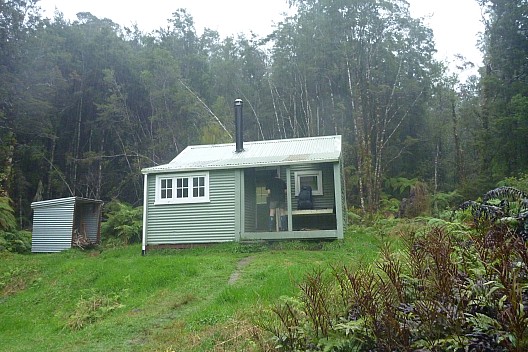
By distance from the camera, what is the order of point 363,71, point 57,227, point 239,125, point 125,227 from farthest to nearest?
point 363,71
point 125,227
point 57,227
point 239,125

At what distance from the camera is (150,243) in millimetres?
13000

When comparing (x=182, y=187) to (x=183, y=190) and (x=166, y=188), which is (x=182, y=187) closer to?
(x=183, y=190)

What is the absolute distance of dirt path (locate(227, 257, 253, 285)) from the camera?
7641 mm

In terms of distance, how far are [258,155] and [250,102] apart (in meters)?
14.2

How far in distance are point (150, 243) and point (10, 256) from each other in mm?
4512

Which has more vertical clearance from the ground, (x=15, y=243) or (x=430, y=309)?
(x=430, y=309)

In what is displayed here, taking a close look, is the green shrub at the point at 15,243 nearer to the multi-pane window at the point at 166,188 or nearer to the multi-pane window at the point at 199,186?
the multi-pane window at the point at 166,188

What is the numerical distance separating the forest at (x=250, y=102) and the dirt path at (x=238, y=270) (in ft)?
37.7

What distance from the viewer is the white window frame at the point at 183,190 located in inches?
504

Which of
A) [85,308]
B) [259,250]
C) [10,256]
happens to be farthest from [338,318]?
[10,256]

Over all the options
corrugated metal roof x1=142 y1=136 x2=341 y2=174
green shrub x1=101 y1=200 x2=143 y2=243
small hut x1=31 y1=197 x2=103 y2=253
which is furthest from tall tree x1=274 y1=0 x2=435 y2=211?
small hut x1=31 y1=197 x2=103 y2=253

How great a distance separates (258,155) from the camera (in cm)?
1408

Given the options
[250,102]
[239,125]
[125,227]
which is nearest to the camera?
[239,125]

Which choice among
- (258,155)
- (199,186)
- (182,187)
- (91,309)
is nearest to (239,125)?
(258,155)
